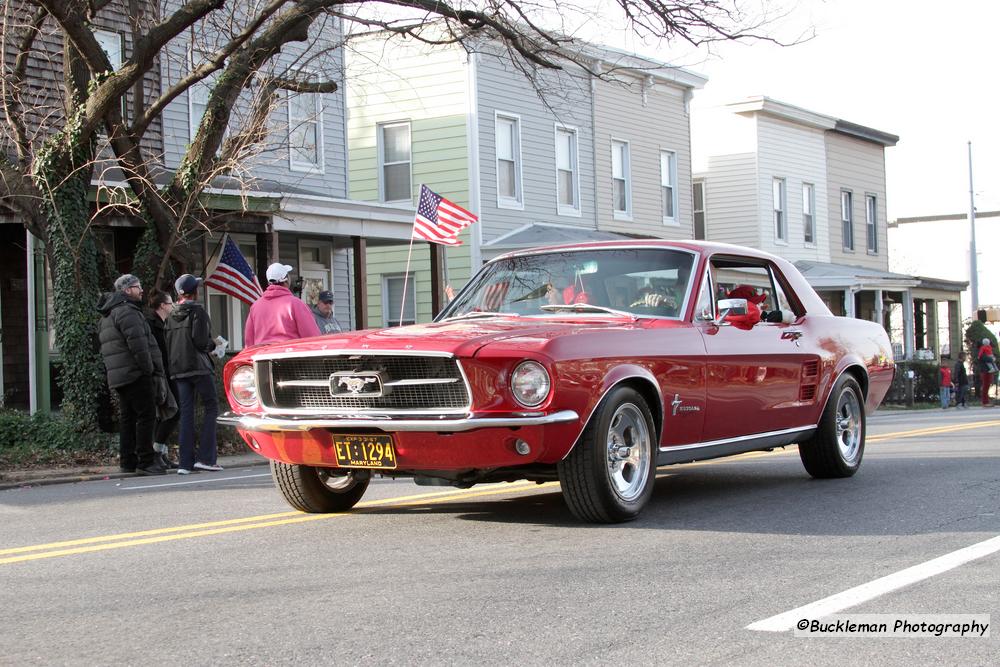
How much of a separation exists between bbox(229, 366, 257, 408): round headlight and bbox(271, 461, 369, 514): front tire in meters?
0.43

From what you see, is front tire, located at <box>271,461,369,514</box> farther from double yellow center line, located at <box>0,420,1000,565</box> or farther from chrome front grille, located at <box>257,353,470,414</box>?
chrome front grille, located at <box>257,353,470,414</box>

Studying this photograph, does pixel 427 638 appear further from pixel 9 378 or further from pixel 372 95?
pixel 372 95

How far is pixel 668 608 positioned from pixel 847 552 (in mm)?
1616

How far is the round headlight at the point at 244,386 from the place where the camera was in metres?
7.55

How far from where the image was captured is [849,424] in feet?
32.2

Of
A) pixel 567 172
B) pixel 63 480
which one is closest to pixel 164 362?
pixel 63 480

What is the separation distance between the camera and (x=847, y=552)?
6.30 meters

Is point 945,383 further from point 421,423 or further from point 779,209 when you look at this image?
point 421,423

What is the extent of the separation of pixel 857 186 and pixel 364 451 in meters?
35.8

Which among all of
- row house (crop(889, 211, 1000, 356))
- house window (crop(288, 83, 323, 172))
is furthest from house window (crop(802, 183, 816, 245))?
row house (crop(889, 211, 1000, 356))

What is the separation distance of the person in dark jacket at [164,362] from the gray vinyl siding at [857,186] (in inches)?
1138

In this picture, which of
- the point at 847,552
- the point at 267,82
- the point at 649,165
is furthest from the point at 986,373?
the point at 847,552

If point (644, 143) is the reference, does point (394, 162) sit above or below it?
below

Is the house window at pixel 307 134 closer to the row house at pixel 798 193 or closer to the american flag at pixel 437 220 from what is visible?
the american flag at pixel 437 220
